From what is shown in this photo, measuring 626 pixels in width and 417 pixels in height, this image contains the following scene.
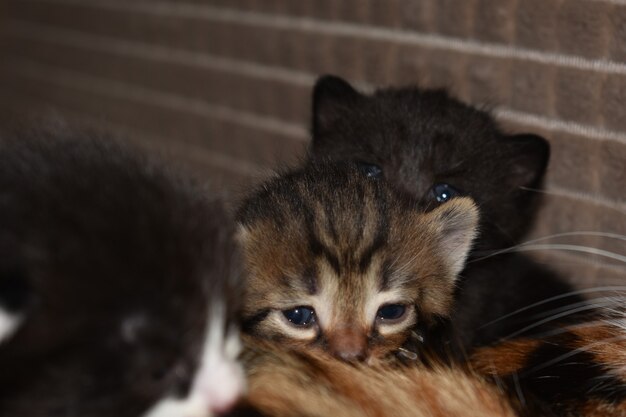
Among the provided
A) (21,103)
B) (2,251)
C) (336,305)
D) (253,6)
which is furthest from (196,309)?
(21,103)

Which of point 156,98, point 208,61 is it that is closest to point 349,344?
point 208,61

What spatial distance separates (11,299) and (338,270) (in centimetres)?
65

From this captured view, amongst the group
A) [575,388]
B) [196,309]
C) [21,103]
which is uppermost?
[196,309]

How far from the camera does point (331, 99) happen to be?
7.45 ft

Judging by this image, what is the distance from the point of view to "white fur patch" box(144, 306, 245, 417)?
1329 millimetres

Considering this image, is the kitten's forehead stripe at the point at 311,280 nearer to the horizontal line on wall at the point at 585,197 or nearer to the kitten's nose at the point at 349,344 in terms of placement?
the kitten's nose at the point at 349,344

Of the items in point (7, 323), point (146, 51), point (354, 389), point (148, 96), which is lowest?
point (148, 96)

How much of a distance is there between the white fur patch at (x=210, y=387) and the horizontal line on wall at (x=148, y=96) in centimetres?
139

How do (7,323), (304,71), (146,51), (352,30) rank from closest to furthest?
(7,323), (352,30), (304,71), (146,51)

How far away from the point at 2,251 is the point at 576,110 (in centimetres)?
133

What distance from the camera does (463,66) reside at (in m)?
2.27

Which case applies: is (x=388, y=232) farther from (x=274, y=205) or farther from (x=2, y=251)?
(x=2, y=251)

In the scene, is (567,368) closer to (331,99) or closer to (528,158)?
(528,158)

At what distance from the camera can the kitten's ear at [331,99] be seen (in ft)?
7.43
